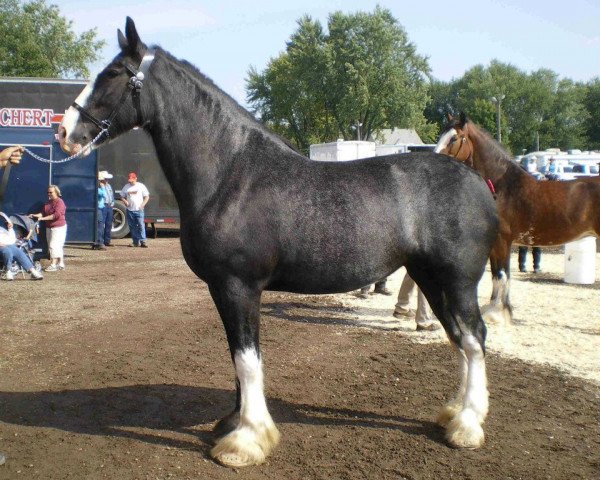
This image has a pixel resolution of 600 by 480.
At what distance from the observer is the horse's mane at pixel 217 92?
170 inches

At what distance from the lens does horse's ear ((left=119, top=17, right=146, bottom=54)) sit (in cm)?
405

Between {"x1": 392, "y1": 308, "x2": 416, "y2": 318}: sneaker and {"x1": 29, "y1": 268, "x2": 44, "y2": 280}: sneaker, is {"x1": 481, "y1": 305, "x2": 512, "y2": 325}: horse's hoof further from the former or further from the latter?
{"x1": 29, "y1": 268, "x2": 44, "y2": 280}: sneaker

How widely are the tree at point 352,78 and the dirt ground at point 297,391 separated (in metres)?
55.1

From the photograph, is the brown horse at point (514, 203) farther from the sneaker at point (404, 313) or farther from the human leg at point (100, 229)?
the human leg at point (100, 229)

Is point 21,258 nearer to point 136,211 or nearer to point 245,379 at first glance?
point 136,211

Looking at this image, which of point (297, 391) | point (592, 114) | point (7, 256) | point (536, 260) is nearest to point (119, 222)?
point (7, 256)

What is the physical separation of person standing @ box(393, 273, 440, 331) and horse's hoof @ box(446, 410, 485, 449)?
3371 millimetres

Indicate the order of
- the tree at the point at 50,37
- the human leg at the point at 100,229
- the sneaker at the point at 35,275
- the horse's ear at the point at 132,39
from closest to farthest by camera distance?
the horse's ear at the point at 132,39, the sneaker at the point at 35,275, the human leg at the point at 100,229, the tree at the point at 50,37

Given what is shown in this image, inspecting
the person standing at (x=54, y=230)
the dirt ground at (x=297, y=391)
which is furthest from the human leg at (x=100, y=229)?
the dirt ground at (x=297, y=391)

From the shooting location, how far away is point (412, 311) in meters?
8.73

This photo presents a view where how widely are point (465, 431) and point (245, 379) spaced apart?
1.55m

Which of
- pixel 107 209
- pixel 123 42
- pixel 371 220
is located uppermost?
pixel 123 42

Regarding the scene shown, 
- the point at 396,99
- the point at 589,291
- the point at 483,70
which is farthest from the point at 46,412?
the point at 483,70

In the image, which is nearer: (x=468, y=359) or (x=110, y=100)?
(x=110, y=100)
